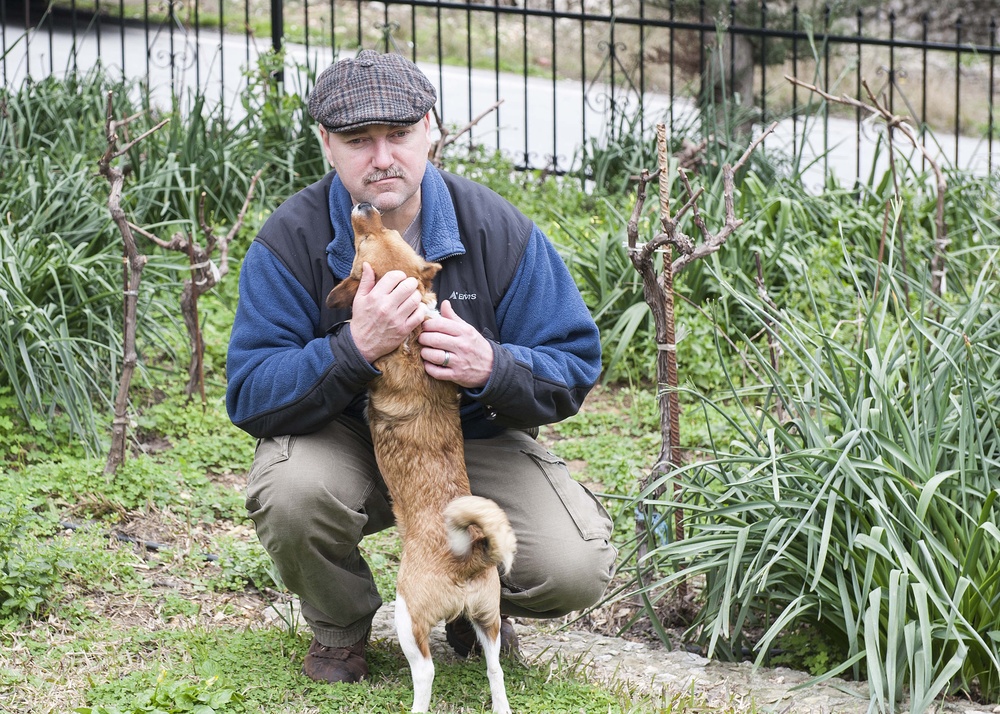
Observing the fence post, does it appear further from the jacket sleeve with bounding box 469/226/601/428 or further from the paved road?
the jacket sleeve with bounding box 469/226/601/428

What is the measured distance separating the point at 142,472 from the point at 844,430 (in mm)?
2684

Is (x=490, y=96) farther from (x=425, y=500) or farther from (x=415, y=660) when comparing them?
(x=415, y=660)

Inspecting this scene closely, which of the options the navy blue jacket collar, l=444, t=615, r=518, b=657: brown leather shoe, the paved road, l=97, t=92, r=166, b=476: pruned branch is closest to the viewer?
the navy blue jacket collar

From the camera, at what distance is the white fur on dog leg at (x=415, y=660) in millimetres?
2689

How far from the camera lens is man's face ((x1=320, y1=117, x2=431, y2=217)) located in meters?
2.97

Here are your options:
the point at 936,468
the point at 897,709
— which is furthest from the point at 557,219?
the point at 897,709

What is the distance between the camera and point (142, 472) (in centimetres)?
435

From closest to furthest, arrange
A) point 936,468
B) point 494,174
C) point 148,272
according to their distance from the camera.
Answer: point 936,468
point 148,272
point 494,174

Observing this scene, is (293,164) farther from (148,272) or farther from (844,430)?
(844,430)

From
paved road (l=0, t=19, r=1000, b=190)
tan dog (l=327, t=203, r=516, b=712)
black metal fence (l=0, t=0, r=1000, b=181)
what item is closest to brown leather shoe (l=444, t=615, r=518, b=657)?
tan dog (l=327, t=203, r=516, b=712)

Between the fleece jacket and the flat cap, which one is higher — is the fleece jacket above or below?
below

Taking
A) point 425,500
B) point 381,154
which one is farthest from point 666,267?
point 425,500

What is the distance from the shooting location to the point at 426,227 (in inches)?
124

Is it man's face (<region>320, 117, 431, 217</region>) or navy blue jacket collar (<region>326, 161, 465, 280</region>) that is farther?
navy blue jacket collar (<region>326, 161, 465, 280</region>)
